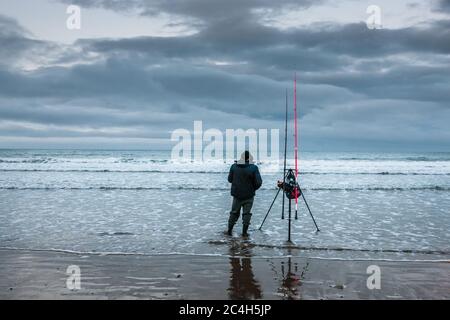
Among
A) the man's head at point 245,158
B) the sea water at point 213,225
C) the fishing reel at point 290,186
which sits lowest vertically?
the sea water at point 213,225

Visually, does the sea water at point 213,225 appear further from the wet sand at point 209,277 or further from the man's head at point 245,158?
the man's head at point 245,158

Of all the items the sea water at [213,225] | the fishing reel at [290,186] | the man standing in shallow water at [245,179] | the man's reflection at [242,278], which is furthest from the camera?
the fishing reel at [290,186]

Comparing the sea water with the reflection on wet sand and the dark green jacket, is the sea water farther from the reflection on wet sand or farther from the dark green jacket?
the dark green jacket

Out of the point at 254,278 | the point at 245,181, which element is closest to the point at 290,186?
the point at 245,181

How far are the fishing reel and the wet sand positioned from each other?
9.05 ft

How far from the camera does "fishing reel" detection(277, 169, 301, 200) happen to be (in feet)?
32.8

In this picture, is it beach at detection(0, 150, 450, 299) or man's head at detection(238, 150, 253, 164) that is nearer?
beach at detection(0, 150, 450, 299)

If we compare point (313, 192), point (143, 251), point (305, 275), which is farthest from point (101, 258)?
point (313, 192)

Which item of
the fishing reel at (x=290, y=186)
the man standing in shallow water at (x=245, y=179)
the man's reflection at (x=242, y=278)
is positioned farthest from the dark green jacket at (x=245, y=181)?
the man's reflection at (x=242, y=278)

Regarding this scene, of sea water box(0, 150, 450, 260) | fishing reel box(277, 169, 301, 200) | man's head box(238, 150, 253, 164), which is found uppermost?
man's head box(238, 150, 253, 164)

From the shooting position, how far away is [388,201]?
54.1 ft

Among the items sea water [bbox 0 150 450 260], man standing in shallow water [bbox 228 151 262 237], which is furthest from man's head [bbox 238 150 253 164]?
sea water [bbox 0 150 450 260]

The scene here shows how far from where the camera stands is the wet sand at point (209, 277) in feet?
18.0
